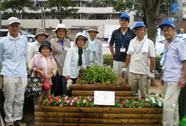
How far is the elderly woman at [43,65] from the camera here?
3.54 metres

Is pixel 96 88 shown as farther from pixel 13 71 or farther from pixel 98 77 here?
pixel 13 71

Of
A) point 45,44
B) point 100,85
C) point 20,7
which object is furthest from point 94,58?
point 20,7

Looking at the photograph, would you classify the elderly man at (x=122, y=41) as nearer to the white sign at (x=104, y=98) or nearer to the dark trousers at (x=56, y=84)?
the white sign at (x=104, y=98)

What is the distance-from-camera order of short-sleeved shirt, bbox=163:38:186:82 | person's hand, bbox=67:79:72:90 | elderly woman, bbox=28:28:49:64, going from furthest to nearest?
elderly woman, bbox=28:28:49:64, person's hand, bbox=67:79:72:90, short-sleeved shirt, bbox=163:38:186:82

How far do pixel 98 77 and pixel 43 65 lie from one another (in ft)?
3.77

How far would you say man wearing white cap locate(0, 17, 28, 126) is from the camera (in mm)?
3146

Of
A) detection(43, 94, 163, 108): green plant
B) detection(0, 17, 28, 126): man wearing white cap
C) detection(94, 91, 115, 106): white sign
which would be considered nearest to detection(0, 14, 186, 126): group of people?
detection(0, 17, 28, 126): man wearing white cap

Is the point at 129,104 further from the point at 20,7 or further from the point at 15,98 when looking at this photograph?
the point at 20,7

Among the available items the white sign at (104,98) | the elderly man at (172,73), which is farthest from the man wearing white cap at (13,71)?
the elderly man at (172,73)

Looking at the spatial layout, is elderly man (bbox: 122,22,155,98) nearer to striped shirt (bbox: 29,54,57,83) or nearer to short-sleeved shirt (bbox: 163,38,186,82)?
short-sleeved shirt (bbox: 163,38,186,82)

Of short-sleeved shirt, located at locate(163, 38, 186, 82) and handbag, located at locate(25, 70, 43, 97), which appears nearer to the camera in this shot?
short-sleeved shirt, located at locate(163, 38, 186, 82)

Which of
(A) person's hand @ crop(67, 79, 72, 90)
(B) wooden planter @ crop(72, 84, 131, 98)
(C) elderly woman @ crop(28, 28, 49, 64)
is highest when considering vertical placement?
(C) elderly woman @ crop(28, 28, 49, 64)

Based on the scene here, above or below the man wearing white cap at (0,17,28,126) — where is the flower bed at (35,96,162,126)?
below

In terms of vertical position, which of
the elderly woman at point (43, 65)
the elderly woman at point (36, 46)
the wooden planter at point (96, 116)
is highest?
the elderly woman at point (36, 46)
